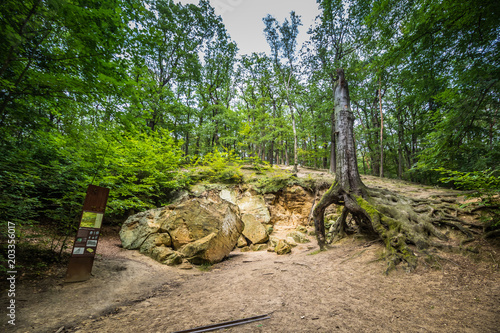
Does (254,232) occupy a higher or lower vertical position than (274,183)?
lower

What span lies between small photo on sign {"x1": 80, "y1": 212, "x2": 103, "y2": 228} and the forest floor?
1053 mm

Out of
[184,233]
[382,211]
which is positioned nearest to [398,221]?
[382,211]

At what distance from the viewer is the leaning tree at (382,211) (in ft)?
13.1

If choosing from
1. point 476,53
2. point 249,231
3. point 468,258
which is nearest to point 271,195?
point 249,231

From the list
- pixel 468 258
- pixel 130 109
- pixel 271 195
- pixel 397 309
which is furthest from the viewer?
pixel 271 195

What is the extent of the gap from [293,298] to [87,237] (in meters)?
4.36

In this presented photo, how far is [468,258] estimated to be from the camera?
3400 mm

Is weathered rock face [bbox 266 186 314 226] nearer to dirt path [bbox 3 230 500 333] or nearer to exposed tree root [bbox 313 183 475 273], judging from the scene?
exposed tree root [bbox 313 183 475 273]

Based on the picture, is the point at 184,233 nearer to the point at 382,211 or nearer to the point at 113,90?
the point at 113,90

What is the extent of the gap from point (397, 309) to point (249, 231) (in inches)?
256

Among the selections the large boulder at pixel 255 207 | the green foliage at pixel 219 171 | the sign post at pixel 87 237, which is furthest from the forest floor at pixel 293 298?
the green foliage at pixel 219 171

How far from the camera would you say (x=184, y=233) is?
6.32 meters

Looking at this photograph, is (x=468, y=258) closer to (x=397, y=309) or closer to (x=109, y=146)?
(x=397, y=309)

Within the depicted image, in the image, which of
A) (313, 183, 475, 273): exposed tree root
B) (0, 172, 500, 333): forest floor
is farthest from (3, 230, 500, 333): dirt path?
(313, 183, 475, 273): exposed tree root
